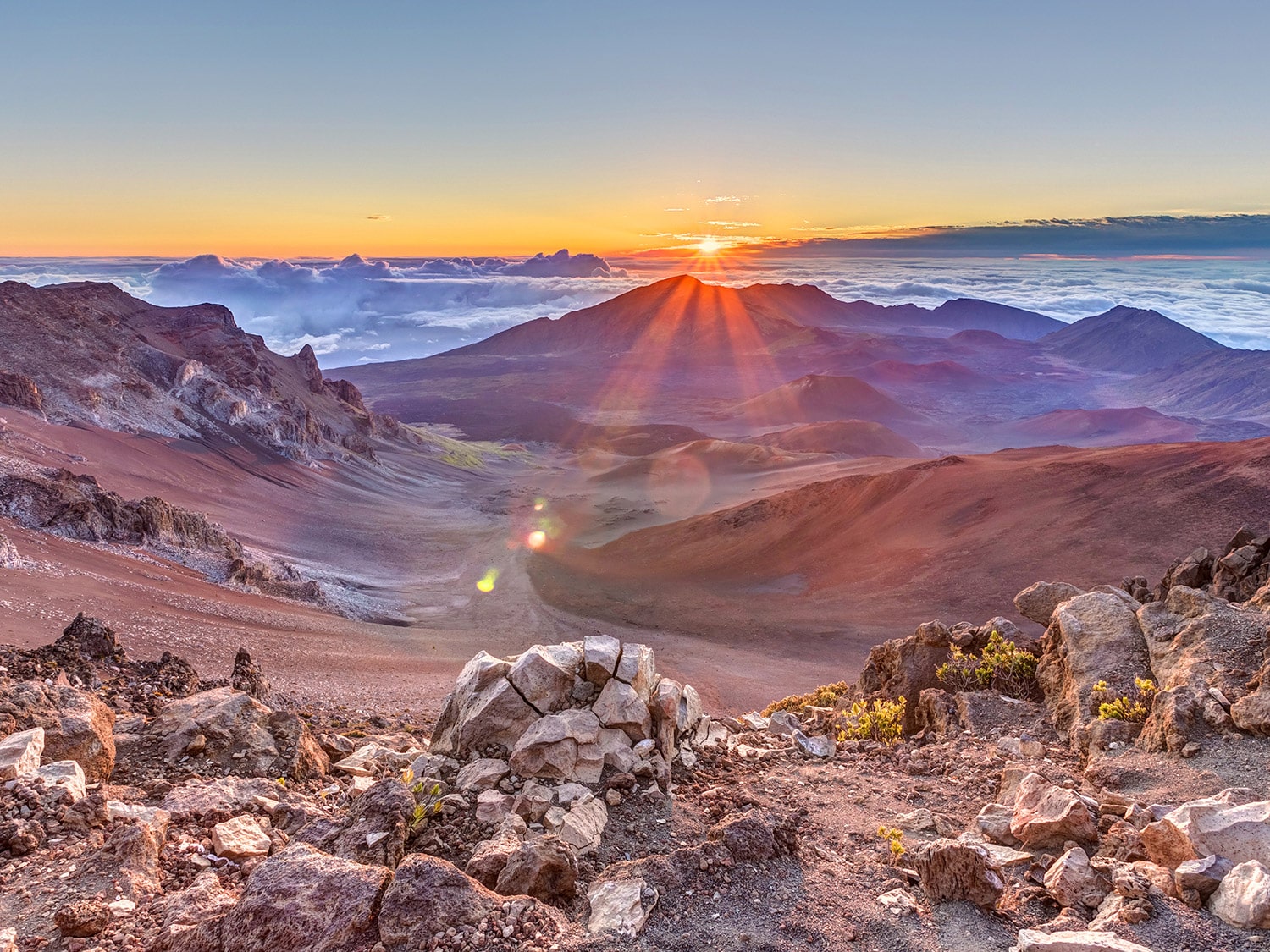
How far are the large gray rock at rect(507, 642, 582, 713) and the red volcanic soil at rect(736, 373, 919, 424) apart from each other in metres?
132

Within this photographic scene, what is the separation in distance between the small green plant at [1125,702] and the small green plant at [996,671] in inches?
52.4

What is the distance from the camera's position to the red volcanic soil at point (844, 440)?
97.6 metres

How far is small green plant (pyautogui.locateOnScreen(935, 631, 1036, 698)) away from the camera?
869cm

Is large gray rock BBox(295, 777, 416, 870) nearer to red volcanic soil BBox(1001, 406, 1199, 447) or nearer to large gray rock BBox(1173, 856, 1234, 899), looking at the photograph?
large gray rock BBox(1173, 856, 1234, 899)

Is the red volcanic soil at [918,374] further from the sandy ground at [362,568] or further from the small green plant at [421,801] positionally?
the small green plant at [421,801]

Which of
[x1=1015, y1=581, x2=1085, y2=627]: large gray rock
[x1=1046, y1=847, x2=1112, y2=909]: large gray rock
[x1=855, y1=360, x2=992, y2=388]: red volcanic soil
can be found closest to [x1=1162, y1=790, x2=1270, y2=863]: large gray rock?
[x1=1046, y1=847, x2=1112, y2=909]: large gray rock

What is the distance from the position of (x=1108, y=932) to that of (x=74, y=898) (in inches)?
222

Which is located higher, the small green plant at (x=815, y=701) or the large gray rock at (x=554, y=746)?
the large gray rock at (x=554, y=746)

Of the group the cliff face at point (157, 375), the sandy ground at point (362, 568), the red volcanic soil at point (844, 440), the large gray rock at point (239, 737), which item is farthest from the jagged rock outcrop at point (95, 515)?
the red volcanic soil at point (844, 440)

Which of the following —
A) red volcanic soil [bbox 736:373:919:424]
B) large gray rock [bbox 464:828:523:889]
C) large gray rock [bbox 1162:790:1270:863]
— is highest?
large gray rock [bbox 1162:790:1270:863]

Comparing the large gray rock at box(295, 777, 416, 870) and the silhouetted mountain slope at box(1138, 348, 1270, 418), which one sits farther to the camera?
the silhouetted mountain slope at box(1138, 348, 1270, 418)

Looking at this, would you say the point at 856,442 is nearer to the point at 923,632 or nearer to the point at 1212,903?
the point at 923,632

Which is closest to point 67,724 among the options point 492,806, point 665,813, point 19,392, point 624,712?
point 492,806

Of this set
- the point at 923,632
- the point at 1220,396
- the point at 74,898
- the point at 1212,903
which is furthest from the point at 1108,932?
the point at 1220,396
